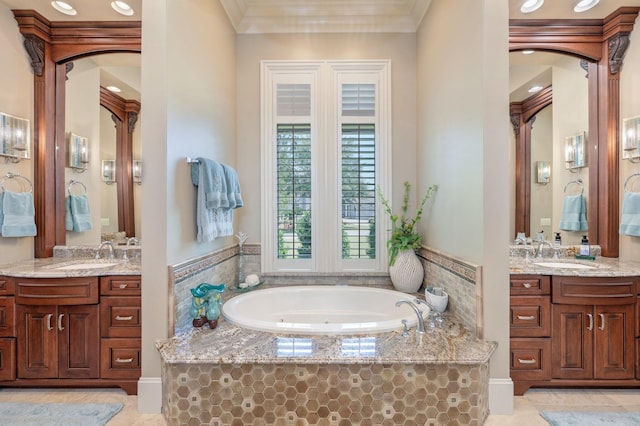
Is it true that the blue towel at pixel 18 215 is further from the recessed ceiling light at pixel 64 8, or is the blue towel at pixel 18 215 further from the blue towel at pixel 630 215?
the blue towel at pixel 630 215

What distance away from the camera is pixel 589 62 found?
2781 millimetres

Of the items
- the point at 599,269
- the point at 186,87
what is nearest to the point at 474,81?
the point at 599,269

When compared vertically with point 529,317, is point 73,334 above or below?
below

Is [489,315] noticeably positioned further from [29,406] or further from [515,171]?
[29,406]

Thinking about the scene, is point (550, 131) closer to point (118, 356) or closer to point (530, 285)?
point (530, 285)

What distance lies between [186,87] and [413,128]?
6.77 ft

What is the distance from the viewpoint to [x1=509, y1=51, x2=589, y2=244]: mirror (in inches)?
110

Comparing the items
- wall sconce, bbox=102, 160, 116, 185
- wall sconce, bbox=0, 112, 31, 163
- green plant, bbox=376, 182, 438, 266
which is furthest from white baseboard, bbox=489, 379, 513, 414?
wall sconce, bbox=0, 112, 31, 163

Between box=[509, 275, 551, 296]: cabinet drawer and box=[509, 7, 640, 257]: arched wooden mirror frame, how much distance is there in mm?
784

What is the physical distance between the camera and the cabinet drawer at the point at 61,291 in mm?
2137

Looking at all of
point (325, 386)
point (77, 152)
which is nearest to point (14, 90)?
point (77, 152)

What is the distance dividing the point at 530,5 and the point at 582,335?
254cm

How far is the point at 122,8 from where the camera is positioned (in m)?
2.60

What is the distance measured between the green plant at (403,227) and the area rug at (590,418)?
141cm
